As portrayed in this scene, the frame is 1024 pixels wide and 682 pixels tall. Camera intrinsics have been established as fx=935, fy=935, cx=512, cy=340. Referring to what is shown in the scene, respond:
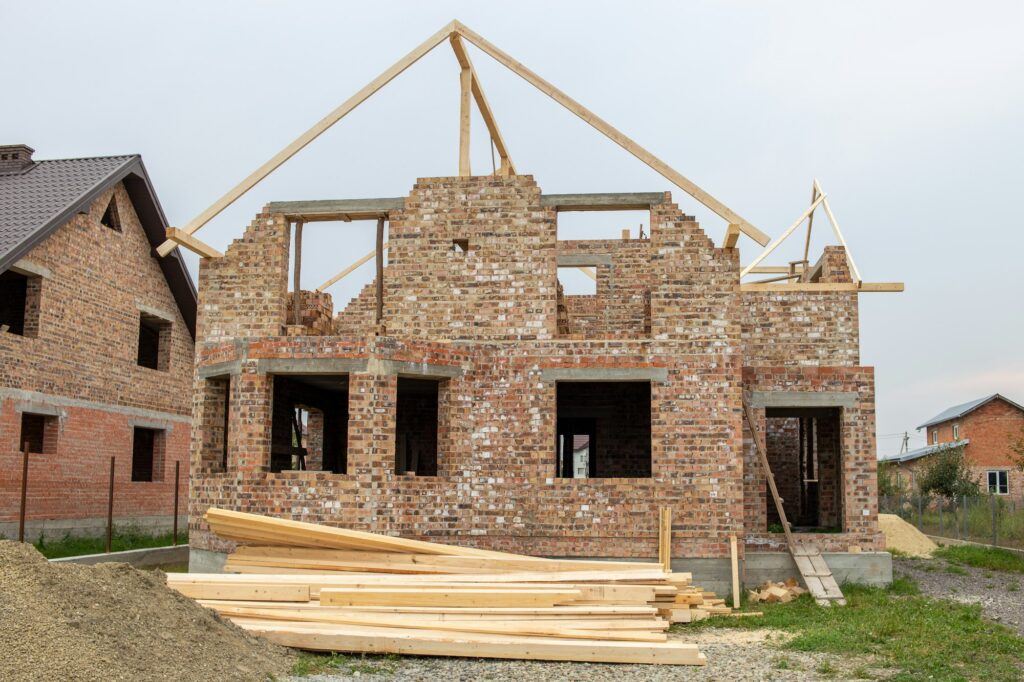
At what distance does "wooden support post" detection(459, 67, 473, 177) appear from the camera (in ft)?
44.9

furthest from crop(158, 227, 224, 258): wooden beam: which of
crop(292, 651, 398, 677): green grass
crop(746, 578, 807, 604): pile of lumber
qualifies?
crop(746, 578, 807, 604): pile of lumber

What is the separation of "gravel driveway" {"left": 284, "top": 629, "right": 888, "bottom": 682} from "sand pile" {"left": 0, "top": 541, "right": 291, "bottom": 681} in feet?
2.52

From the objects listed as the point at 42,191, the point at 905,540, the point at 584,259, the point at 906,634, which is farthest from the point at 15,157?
the point at 905,540

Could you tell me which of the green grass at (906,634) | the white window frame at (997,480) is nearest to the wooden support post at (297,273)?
the green grass at (906,634)

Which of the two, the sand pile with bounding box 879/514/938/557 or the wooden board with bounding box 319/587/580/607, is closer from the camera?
the wooden board with bounding box 319/587/580/607

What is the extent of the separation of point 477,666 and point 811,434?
11.9m

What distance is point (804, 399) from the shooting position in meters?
13.9

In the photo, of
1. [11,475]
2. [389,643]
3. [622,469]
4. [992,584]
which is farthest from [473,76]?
[992,584]

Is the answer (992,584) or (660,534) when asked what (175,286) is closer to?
(660,534)

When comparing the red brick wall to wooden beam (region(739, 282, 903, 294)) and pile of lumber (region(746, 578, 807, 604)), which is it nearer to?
pile of lumber (region(746, 578, 807, 604))

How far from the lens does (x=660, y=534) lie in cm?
1221

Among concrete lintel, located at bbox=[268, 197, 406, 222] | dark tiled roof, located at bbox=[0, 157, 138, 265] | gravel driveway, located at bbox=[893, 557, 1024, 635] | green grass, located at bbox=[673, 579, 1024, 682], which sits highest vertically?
dark tiled roof, located at bbox=[0, 157, 138, 265]

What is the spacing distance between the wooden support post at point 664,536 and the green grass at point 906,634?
1.11 metres

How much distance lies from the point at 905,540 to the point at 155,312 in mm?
16965
